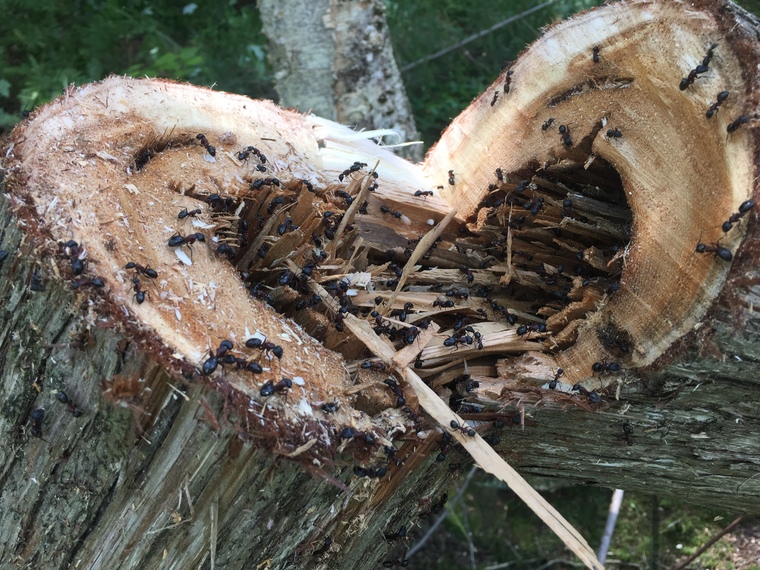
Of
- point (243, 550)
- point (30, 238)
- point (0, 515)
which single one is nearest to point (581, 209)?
point (243, 550)

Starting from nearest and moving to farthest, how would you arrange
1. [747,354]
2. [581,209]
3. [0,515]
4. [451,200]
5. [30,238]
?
[30,238] → [747,354] → [0,515] → [581,209] → [451,200]

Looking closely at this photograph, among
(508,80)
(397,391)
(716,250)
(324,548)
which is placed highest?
(508,80)

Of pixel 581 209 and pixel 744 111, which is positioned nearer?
pixel 744 111

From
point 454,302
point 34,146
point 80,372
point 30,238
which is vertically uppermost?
point 34,146

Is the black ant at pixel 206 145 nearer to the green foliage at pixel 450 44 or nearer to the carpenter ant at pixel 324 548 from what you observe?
the carpenter ant at pixel 324 548

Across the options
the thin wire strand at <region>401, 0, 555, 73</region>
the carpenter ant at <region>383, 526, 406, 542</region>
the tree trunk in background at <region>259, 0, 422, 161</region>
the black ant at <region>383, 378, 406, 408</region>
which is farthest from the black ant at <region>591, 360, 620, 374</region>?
the thin wire strand at <region>401, 0, 555, 73</region>

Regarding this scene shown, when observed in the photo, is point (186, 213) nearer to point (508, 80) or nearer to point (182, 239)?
point (182, 239)

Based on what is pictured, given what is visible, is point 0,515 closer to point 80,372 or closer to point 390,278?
point 80,372

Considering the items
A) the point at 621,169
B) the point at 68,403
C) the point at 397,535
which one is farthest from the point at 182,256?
the point at 621,169
